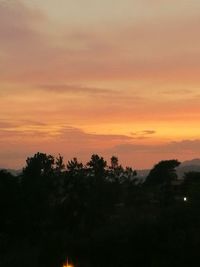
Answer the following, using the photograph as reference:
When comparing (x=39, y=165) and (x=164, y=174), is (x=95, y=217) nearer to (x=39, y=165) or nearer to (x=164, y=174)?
(x=39, y=165)

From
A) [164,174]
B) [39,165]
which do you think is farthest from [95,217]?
[164,174]

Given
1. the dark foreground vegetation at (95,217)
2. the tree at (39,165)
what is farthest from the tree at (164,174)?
the tree at (39,165)

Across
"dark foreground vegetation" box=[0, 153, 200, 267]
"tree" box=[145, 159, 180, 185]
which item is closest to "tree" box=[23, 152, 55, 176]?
"dark foreground vegetation" box=[0, 153, 200, 267]

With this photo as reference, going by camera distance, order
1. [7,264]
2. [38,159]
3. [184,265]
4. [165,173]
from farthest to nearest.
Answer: [165,173], [38,159], [7,264], [184,265]

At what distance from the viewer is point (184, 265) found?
2305 centimetres

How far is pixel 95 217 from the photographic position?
3772 cm

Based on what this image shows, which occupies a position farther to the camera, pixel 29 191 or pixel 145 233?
pixel 29 191

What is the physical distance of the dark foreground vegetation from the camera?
25047 mm

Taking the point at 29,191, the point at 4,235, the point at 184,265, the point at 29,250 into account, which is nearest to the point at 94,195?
the point at 29,191

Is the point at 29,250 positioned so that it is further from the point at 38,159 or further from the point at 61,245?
the point at 38,159

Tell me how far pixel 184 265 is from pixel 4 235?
14930 millimetres

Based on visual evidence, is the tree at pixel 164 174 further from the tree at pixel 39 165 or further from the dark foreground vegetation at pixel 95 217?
the tree at pixel 39 165

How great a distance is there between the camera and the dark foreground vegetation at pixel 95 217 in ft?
82.2

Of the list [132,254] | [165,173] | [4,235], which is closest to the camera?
[132,254]
